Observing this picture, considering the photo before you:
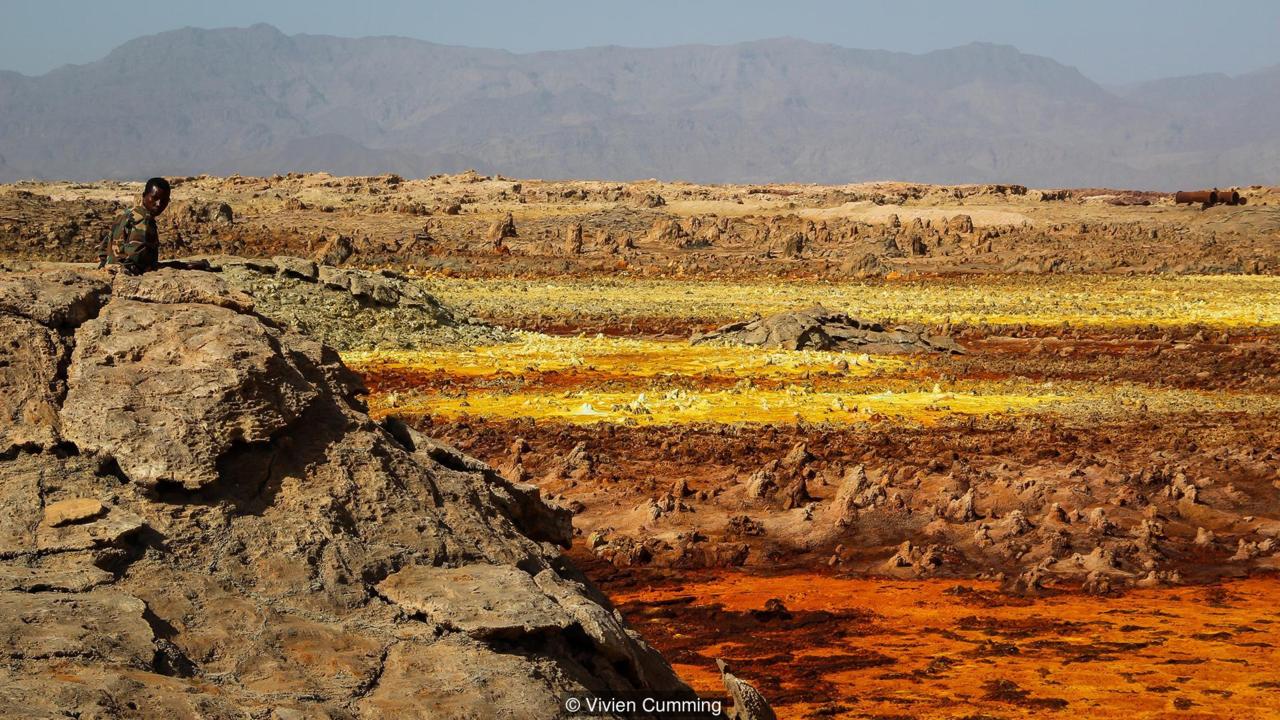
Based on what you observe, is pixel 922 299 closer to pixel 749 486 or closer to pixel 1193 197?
pixel 749 486

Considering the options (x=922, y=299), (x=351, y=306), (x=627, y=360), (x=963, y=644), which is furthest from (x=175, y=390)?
(x=922, y=299)

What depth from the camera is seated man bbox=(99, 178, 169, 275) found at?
25.1ft

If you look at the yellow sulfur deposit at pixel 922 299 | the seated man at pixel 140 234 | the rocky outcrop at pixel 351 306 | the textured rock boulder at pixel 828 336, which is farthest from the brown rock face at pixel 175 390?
the yellow sulfur deposit at pixel 922 299

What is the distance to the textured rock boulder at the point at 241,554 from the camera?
4.46m

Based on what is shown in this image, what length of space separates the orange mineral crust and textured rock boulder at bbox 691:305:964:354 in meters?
12.6

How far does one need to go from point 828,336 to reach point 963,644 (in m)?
14.7

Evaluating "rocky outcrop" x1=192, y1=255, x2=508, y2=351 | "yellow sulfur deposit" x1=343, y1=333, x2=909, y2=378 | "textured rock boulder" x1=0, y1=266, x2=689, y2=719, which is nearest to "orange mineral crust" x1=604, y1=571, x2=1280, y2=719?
"textured rock boulder" x1=0, y1=266, x2=689, y2=719

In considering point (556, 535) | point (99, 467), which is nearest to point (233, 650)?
point (99, 467)

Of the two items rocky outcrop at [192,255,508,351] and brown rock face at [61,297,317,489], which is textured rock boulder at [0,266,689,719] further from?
rocky outcrop at [192,255,508,351]

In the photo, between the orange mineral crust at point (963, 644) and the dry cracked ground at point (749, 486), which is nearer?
the dry cracked ground at point (749, 486)

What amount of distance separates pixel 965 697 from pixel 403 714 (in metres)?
3.94

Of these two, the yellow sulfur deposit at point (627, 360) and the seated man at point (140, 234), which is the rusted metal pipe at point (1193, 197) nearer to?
the yellow sulfur deposit at point (627, 360)

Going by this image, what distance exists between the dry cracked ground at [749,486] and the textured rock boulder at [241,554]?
0.06ft

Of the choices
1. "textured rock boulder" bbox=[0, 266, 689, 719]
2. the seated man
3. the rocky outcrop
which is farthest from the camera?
the rocky outcrop
